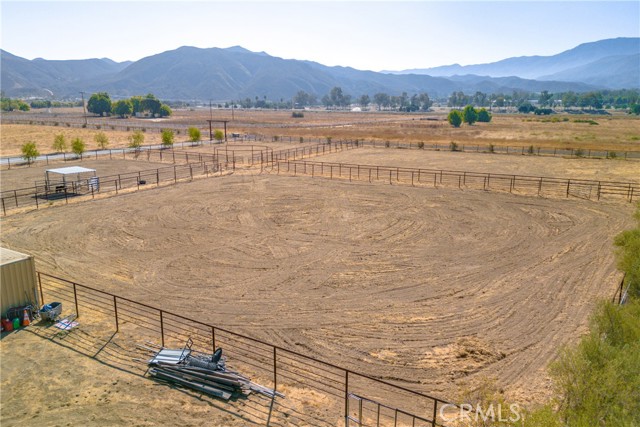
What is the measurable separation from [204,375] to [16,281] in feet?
25.8

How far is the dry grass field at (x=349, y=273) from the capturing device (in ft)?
40.7

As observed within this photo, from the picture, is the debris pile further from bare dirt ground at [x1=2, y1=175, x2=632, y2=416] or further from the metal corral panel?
the metal corral panel

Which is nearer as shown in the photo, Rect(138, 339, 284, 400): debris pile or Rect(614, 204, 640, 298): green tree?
Rect(138, 339, 284, 400): debris pile

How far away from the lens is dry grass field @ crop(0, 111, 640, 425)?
12.4 metres

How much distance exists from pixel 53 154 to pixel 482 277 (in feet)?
181

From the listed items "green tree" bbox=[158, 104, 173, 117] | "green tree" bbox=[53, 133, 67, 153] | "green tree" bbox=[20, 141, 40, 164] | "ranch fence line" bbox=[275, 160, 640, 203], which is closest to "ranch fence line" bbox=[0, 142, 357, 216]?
"green tree" bbox=[53, 133, 67, 153]

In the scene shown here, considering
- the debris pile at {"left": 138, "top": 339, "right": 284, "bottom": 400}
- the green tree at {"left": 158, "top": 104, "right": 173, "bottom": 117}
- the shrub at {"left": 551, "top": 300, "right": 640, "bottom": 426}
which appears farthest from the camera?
the green tree at {"left": 158, "top": 104, "right": 173, "bottom": 117}

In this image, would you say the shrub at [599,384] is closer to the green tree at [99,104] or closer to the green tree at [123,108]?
the green tree at [123,108]

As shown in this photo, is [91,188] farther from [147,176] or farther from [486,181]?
[486,181]

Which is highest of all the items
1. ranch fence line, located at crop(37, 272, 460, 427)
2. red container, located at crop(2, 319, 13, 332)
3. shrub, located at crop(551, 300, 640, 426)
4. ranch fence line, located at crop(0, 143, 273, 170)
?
shrub, located at crop(551, 300, 640, 426)

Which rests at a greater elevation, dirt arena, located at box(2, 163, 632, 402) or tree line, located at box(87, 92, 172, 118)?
tree line, located at box(87, 92, 172, 118)

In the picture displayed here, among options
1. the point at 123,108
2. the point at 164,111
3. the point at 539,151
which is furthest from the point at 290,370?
the point at 164,111

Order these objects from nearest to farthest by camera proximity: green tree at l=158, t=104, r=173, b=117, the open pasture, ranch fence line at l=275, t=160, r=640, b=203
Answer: ranch fence line at l=275, t=160, r=640, b=203 < the open pasture < green tree at l=158, t=104, r=173, b=117

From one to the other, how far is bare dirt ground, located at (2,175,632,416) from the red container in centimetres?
379
